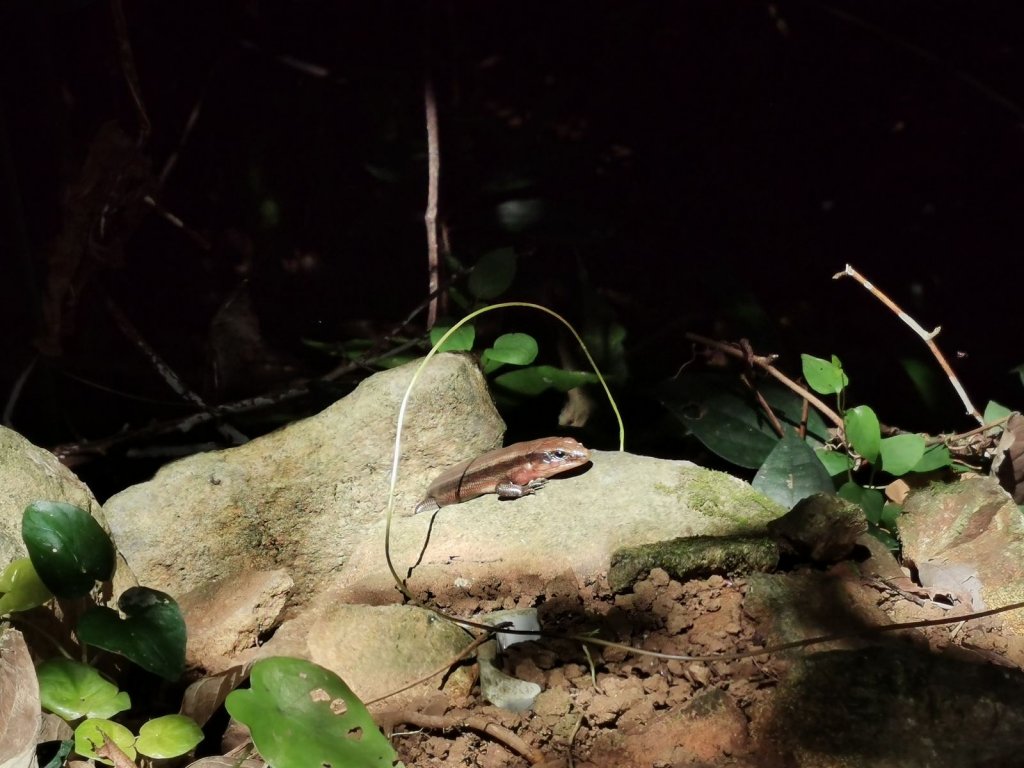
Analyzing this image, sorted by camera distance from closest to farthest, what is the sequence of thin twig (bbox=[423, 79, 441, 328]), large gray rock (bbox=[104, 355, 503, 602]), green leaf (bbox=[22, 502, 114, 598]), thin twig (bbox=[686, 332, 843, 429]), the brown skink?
1. green leaf (bbox=[22, 502, 114, 598])
2. large gray rock (bbox=[104, 355, 503, 602])
3. the brown skink
4. thin twig (bbox=[686, 332, 843, 429])
5. thin twig (bbox=[423, 79, 441, 328])

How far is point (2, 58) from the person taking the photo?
331 cm

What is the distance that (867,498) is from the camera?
2.79 meters

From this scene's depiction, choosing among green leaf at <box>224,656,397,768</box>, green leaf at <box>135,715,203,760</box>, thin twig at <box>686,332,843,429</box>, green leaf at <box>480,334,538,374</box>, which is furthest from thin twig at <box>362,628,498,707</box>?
thin twig at <box>686,332,843,429</box>

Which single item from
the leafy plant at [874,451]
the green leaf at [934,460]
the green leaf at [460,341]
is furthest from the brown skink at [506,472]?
the green leaf at [934,460]

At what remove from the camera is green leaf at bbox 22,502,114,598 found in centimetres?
176

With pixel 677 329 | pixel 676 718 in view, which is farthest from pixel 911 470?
pixel 676 718

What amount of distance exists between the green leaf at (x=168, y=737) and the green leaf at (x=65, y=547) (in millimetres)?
312

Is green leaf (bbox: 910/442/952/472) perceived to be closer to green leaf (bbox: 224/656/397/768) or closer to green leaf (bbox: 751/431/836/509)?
green leaf (bbox: 751/431/836/509)

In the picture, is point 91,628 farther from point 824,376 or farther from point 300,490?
point 824,376

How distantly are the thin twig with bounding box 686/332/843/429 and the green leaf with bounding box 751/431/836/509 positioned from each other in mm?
328

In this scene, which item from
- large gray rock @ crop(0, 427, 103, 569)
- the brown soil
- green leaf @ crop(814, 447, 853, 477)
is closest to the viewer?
the brown soil

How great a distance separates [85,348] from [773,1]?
3179 millimetres

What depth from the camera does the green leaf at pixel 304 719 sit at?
151 cm

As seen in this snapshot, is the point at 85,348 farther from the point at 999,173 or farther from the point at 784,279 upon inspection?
the point at 999,173
